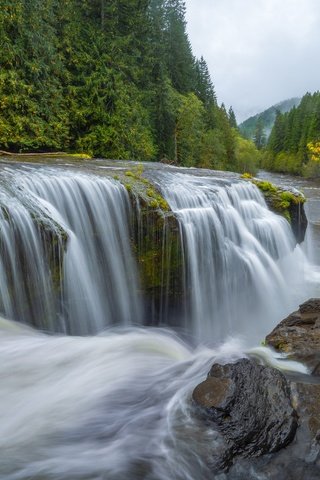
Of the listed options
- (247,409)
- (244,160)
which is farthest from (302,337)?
(244,160)

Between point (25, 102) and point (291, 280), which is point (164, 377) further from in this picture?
point (25, 102)

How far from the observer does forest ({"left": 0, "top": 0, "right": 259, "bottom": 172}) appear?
46.5 ft

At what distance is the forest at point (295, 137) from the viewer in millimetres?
70944

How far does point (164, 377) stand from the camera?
13.5 ft

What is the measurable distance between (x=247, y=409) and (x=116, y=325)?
4.04 meters

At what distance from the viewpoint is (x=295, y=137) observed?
268 feet

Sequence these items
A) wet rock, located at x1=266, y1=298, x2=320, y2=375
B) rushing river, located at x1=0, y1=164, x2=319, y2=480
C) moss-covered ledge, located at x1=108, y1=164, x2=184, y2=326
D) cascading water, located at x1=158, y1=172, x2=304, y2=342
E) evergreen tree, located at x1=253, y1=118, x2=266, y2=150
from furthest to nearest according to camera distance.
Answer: evergreen tree, located at x1=253, y1=118, x2=266, y2=150 → cascading water, located at x1=158, y1=172, x2=304, y2=342 → moss-covered ledge, located at x1=108, y1=164, x2=184, y2=326 → wet rock, located at x1=266, y1=298, x2=320, y2=375 → rushing river, located at x1=0, y1=164, x2=319, y2=480

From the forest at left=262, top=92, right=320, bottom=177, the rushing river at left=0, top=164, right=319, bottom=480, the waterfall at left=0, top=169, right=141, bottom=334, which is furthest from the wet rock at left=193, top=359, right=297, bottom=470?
the forest at left=262, top=92, right=320, bottom=177

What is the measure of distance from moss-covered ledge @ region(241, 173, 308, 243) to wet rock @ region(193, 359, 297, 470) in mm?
8490

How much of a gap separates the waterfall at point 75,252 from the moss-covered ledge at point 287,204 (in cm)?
579

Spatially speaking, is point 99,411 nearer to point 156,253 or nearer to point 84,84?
point 156,253

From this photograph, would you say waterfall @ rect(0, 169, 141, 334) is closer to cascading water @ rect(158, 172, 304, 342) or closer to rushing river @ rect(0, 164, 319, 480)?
rushing river @ rect(0, 164, 319, 480)

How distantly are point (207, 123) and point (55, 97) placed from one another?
27.8 metres

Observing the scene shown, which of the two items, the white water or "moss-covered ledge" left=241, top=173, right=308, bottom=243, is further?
"moss-covered ledge" left=241, top=173, right=308, bottom=243
